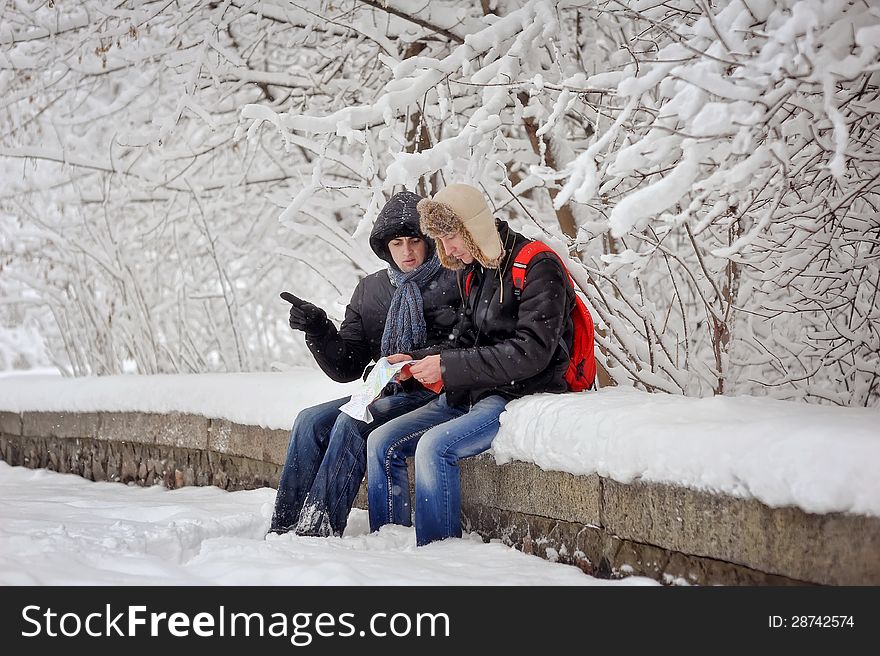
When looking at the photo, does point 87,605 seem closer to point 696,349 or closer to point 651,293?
point 696,349

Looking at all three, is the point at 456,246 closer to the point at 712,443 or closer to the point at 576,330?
the point at 576,330

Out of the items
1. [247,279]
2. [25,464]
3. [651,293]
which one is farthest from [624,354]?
[247,279]

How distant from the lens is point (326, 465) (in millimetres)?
3721

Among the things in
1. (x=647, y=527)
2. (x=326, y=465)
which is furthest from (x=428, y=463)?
(x=647, y=527)

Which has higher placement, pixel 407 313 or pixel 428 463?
pixel 407 313

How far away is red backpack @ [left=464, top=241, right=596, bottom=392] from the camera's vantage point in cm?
342

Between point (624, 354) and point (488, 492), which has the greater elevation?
point (624, 354)

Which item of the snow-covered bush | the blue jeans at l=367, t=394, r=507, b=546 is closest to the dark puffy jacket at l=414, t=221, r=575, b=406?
the blue jeans at l=367, t=394, r=507, b=546

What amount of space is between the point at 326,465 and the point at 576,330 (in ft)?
3.60

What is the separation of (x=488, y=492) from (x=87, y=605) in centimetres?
149

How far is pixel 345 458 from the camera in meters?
3.74

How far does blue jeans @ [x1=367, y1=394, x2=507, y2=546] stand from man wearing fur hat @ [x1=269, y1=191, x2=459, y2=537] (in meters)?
0.17

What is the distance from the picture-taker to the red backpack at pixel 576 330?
3.42m

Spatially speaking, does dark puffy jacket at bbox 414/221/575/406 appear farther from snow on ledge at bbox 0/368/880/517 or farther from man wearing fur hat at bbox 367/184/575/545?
snow on ledge at bbox 0/368/880/517
